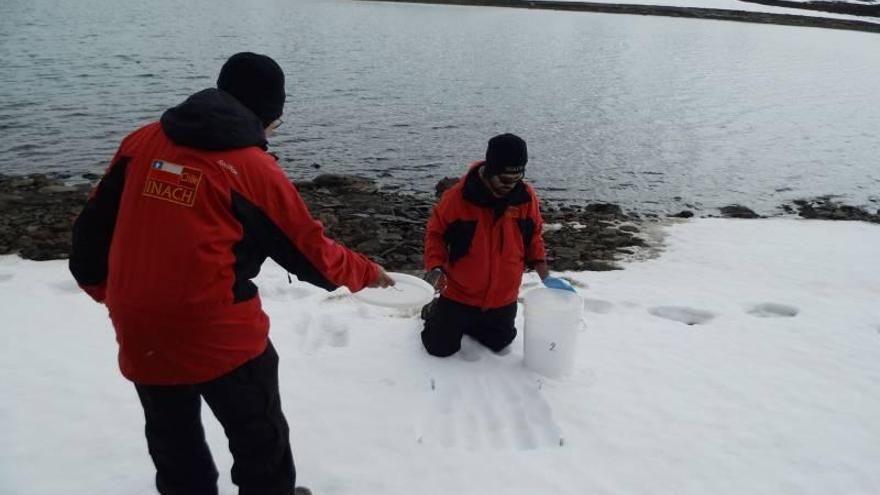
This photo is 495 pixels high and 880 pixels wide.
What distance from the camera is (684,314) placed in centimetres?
682

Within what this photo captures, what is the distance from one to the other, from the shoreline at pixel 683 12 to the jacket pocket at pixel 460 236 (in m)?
68.0

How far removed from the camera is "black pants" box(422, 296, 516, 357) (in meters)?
5.35

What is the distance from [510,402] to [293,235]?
269 centimetres

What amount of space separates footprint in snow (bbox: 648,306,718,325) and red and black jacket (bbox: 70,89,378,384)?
493cm

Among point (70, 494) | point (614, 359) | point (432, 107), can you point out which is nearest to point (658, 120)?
point (432, 107)

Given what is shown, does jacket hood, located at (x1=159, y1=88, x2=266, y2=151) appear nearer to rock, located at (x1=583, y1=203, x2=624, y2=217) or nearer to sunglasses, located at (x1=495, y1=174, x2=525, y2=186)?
sunglasses, located at (x1=495, y1=174, x2=525, y2=186)

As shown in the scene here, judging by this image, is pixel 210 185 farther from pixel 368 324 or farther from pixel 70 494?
pixel 368 324

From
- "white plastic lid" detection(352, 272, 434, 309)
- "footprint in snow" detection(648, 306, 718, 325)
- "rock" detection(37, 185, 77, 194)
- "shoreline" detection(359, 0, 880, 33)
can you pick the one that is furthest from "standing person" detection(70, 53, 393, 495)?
"shoreline" detection(359, 0, 880, 33)

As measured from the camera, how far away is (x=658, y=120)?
21.9 meters

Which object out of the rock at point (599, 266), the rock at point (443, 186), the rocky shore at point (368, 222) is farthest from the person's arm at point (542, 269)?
the rock at point (443, 186)

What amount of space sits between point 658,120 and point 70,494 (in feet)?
70.4

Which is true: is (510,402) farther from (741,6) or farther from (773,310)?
(741,6)

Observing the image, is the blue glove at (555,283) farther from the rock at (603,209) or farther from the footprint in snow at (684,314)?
the rock at (603,209)

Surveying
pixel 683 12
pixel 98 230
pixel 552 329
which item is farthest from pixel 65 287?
pixel 683 12
